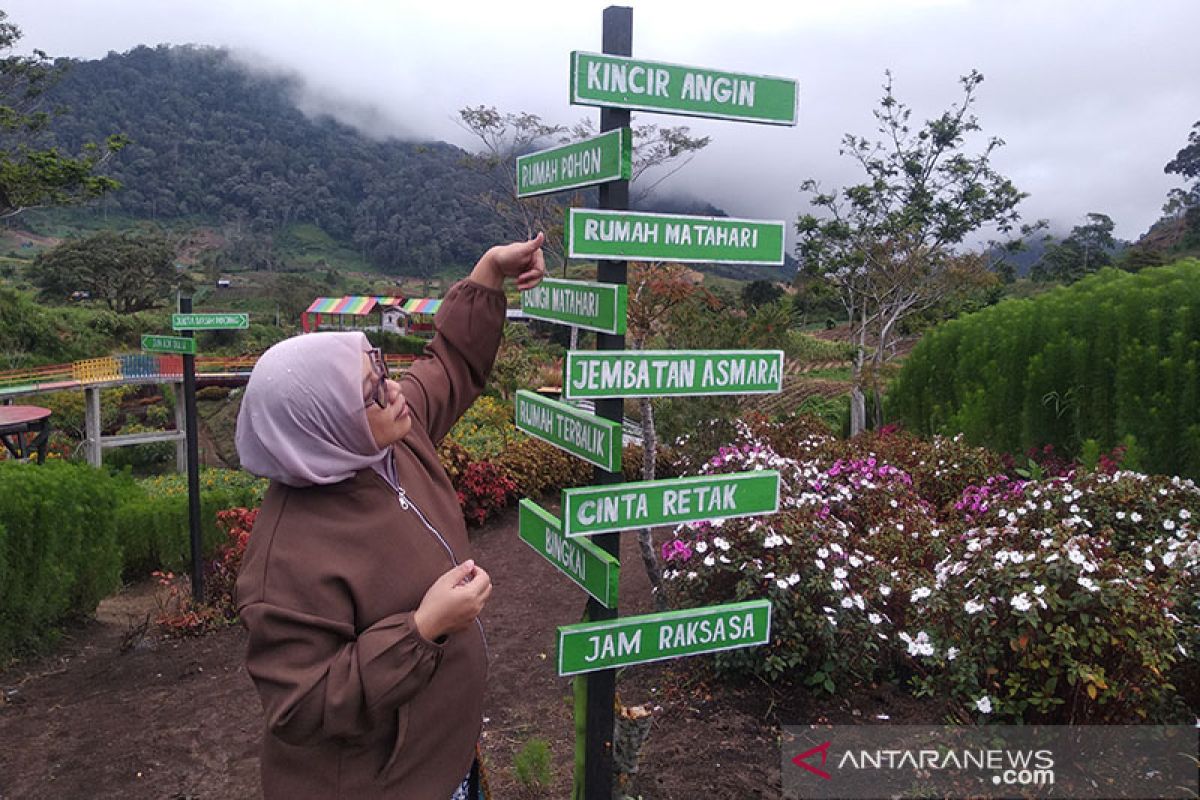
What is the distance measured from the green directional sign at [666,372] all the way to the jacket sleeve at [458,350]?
0.88 feet

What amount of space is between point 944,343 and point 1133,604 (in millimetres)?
6168

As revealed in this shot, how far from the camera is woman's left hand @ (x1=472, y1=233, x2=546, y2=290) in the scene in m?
2.34

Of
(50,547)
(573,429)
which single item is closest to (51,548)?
(50,547)

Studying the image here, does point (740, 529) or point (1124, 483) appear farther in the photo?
point (1124, 483)

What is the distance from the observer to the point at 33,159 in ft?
69.6

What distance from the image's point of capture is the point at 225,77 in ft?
466

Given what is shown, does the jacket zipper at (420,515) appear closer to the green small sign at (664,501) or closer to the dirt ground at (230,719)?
the green small sign at (664,501)

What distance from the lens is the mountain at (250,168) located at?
300 ft

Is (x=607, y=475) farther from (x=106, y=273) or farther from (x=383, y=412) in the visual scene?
(x=106, y=273)

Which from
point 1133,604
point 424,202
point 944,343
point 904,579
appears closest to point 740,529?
point 904,579

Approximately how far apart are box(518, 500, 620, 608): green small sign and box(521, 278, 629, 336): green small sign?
1.87 ft

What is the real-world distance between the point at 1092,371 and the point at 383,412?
624 centimetres

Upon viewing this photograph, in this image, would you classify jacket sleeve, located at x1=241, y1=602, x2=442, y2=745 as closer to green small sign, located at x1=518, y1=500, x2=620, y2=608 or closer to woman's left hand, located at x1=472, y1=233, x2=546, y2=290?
green small sign, located at x1=518, y1=500, x2=620, y2=608

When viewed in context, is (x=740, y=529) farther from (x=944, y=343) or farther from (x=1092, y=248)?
(x=1092, y=248)
